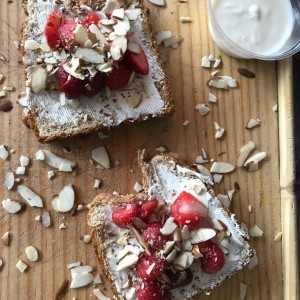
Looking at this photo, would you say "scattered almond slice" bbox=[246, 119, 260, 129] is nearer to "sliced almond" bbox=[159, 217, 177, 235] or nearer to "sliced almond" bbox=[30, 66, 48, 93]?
"sliced almond" bbox=[159, 217, 177, 235]

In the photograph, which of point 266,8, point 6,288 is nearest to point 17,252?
point 6,288

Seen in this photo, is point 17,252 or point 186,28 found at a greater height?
point 186,28

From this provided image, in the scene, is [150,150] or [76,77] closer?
[76,77]

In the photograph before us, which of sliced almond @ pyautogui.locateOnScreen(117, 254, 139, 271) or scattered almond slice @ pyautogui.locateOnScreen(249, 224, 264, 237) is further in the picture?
scattered almond slice @ pyautogui.locateOnScreen(249, 224, 264, 237)

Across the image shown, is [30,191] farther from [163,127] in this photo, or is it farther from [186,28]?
[186,28]

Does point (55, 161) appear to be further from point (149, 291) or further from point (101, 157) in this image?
point (149, 291)

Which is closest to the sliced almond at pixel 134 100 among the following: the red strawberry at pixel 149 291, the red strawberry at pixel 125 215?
the red strawberry at pixel 125 215

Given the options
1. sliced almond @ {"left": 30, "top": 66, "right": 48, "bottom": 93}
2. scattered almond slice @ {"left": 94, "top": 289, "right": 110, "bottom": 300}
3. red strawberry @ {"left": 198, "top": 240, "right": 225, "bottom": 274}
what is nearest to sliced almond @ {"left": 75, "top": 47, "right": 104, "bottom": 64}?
sliced almond @ {"left": 30, "top": 66, "right": 48, "bottom": 93}
